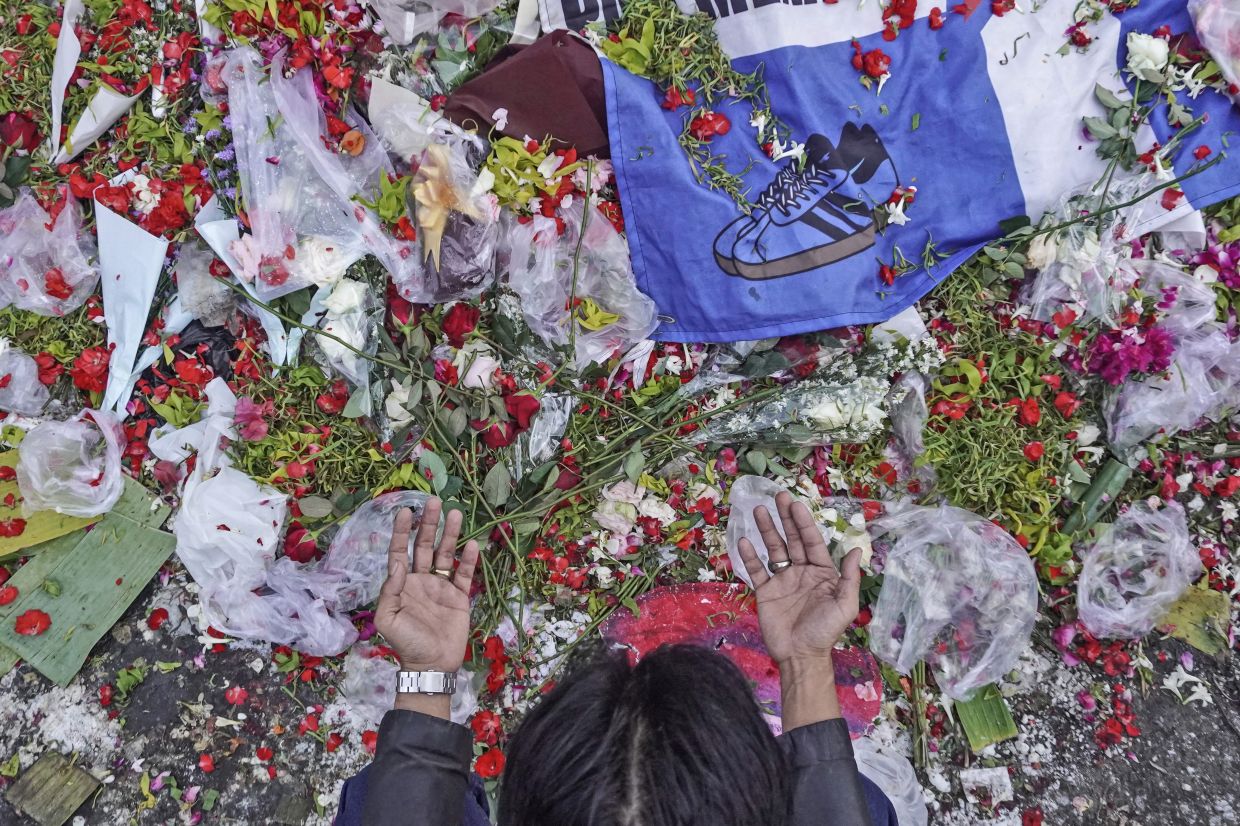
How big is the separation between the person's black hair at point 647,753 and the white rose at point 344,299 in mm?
1533

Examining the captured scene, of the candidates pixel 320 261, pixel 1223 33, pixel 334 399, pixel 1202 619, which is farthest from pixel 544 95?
pixel 1202 619

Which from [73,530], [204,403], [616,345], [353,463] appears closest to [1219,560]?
→ [616,345]

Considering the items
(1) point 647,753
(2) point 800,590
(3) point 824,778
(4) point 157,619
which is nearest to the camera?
(1) point 647,753

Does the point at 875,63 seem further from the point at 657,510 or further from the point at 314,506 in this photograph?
the point at 314,506

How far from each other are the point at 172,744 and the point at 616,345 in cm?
202

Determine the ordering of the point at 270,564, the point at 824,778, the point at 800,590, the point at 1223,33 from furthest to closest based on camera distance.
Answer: the point at 270,564
the point at 1223,33
the point at 800,590
the point at 824,778

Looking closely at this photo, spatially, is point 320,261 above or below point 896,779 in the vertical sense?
above

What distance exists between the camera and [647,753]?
46.2 inches

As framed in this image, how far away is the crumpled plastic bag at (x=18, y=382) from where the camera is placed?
8.38 feet

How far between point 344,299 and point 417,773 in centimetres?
144

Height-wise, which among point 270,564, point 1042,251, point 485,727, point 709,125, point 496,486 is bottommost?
point 485,727

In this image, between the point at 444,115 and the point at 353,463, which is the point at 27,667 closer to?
the point at 353,463

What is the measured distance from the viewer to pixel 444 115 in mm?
2467

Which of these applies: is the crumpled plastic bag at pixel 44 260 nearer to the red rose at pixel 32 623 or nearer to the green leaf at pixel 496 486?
the red rose at pixel 32 623
